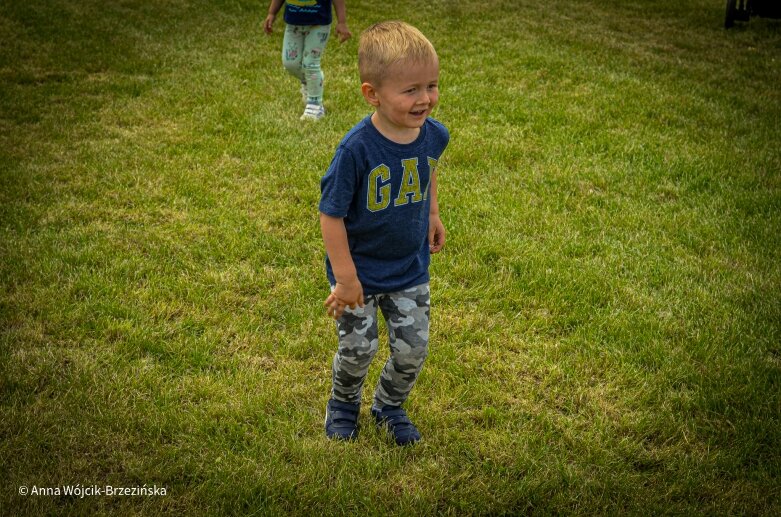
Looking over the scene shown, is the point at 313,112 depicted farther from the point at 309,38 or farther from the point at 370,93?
the point at 370,93

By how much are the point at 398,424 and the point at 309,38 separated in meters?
4.14

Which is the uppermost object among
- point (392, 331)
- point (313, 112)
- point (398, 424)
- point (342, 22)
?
point (342, 22)

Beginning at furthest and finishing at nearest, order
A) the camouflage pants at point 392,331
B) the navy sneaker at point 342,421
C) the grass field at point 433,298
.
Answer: the navy sneaker at point 342,421
the grass field at point 433,298
the camouflage pants at point 392,331

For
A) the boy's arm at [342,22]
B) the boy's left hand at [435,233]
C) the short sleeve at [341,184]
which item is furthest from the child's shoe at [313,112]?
the short sleeve at [341,184]

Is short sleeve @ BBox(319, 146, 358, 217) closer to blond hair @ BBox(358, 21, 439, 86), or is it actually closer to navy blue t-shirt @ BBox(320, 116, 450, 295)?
navy blue t-shirt @ BBox(320, 116, 450, 295)

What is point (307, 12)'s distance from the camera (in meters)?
5.97

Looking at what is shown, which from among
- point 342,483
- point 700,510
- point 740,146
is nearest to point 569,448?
point 700,510

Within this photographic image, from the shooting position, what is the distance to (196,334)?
355 centimetres

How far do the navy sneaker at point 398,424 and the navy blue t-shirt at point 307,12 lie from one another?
4041mm

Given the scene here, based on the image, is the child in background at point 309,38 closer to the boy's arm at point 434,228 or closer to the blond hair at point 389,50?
the boy's arm at point 434,228

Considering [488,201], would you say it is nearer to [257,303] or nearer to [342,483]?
[257,303]

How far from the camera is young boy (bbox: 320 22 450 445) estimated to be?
90.1 inches

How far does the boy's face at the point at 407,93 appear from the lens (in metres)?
2.27

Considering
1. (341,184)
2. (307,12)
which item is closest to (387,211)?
(341,184)
